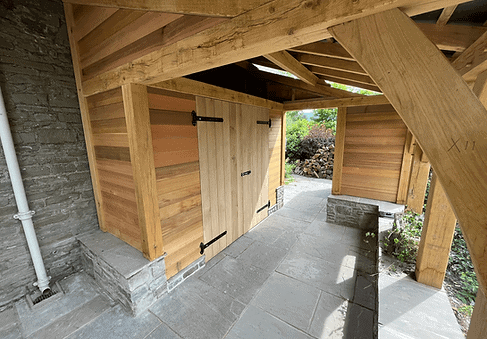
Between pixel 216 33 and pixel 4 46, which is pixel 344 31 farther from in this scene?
pixel 4 46

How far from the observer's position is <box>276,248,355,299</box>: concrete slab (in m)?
2.07

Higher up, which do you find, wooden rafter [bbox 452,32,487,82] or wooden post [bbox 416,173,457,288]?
wooden rafter [bbox 452,32,487,82]

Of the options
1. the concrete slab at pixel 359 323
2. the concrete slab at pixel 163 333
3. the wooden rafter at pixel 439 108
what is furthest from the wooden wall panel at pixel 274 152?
the wooden rafter at pixel 439 108

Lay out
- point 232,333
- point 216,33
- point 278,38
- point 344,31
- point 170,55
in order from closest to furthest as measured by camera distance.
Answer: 1. point 344,31
2. point 278,38
3. point 216,33
4. point 170,55
5. point 232,333

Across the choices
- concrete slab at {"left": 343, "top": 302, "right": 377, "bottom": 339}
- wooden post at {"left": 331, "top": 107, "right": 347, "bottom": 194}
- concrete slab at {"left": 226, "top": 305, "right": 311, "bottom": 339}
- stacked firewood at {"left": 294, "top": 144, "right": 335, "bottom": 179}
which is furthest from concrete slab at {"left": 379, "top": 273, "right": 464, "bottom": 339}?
stacked firewood at {"left": 294, "top": 144, "right": 335, "bottom": 179}

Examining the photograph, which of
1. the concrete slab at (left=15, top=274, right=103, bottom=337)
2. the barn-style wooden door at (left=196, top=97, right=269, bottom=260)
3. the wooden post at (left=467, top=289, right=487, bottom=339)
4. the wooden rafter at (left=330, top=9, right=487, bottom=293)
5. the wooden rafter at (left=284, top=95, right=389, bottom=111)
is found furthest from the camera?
the wooden rafter at (left=284, top=95, right=389, bottom=111)

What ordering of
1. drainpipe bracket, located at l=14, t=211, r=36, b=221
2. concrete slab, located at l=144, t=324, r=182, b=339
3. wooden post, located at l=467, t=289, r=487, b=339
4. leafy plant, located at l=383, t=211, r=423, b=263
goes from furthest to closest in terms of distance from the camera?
leafy plant, located at l=383, t=211, r=423, b=263 < drainpipe bracket, located at l=14, t=211, r=36, b=221 < concrete slab, located at l=144, t=324, r=182, b=339 < wooden post, located at l=467, t=289, r=487, b=339

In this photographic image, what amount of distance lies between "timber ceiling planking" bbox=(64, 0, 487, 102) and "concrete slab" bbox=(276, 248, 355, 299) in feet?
6.95

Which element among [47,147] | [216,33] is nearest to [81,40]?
[47,147]

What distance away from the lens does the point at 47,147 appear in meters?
1.94

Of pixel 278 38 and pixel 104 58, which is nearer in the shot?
pixel 278 38

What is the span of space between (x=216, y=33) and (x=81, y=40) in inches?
70.4

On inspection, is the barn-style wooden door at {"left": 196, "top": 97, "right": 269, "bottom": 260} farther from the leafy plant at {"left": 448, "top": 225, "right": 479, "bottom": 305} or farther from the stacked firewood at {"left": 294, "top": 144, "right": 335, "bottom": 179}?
the stacked firewood at {"left": 294, "top": 144, "right": 335, "bottom": 179}

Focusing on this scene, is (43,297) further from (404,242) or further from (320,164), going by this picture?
(320,164)
